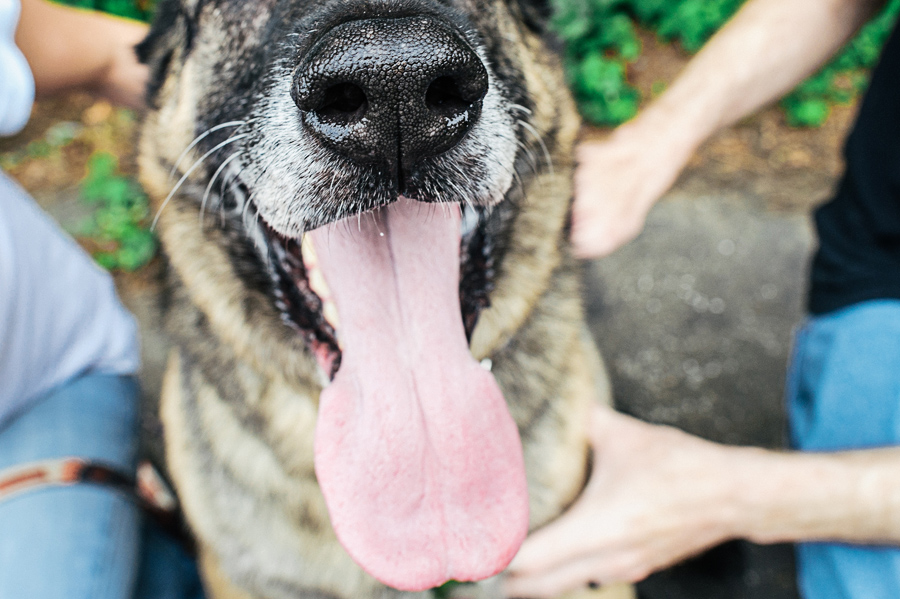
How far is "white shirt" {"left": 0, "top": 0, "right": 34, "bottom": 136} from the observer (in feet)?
5.84

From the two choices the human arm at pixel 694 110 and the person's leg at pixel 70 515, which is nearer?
the person's leg at pixel 70 515

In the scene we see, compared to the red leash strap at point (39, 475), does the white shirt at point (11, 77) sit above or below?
above

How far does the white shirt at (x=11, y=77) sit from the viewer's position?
1.78m

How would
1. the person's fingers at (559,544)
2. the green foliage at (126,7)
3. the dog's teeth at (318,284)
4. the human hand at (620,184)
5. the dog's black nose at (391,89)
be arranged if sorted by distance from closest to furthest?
the dog's black nose at (391,89)
the dog's teeth at (318,284)
the person's fingers at (559,544)
the human hand at (620,184)
the green foliage at (126,7)

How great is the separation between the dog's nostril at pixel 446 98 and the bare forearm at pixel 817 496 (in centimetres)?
137

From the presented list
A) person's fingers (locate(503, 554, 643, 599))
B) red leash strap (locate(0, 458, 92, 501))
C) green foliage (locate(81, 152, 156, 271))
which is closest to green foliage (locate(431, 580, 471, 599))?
person's fingers (locate(503, 554, 643, 599))

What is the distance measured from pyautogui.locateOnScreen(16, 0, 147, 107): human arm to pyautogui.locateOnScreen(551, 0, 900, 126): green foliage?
299 cm

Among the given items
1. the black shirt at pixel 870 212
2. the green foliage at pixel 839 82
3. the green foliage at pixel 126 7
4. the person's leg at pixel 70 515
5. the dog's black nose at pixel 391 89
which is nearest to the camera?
the dog's black nose at pixel 391 89

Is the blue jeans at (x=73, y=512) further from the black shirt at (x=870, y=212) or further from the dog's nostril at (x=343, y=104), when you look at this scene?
the black shirt at (x=870, y=212)

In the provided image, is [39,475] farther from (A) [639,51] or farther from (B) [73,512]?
(A) [639,51]

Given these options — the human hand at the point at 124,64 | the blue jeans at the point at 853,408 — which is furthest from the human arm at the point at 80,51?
the blue jeans at the point at 853,408

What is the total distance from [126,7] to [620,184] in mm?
4035

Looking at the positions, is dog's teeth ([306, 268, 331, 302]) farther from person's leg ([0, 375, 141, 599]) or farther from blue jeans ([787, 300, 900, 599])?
blue jeans ([787, 300, 900, 599])

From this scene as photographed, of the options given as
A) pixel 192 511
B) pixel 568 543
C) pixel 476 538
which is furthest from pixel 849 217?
pixel 192 511
